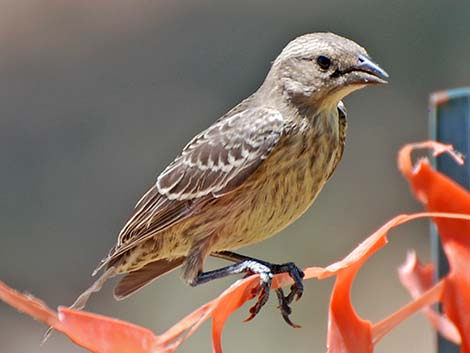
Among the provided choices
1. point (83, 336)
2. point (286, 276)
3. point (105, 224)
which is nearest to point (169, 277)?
point (105, 224)

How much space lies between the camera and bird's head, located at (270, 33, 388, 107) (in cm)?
370

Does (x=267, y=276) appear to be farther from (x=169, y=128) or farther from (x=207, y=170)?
(x=169, y=128)

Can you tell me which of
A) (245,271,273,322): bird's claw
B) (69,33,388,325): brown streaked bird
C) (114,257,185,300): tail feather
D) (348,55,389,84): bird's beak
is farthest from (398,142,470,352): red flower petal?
(114,257,185,300): tail feather

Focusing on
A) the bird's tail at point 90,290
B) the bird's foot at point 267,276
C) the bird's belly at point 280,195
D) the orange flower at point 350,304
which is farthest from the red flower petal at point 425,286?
the bird's belly at point 280,195

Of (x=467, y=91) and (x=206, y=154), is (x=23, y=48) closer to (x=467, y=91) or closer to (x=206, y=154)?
(x=206, y=154)

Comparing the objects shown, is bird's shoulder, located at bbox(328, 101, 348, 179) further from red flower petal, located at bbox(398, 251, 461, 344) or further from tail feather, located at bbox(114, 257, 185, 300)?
red flower petal, located at bbox(398, 251, 461, 344)

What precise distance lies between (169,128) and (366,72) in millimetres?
7167

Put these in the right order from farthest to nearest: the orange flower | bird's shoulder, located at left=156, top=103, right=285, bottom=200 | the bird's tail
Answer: bird's shoulder, located at left=156, top=103, right=285, bottom=200 → the bird's tail → the orange flower

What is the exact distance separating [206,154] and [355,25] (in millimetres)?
7366

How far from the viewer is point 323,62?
12.8ft

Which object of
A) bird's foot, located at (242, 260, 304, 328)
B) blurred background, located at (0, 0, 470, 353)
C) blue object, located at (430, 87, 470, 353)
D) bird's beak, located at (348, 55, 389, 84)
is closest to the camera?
blue object, located at (430, 87, 470, 353)

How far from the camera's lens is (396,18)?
1144 cm

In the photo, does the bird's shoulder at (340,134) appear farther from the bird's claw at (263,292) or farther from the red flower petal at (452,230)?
the red flower petal at (452,230)

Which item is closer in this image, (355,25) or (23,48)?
(355,25)
